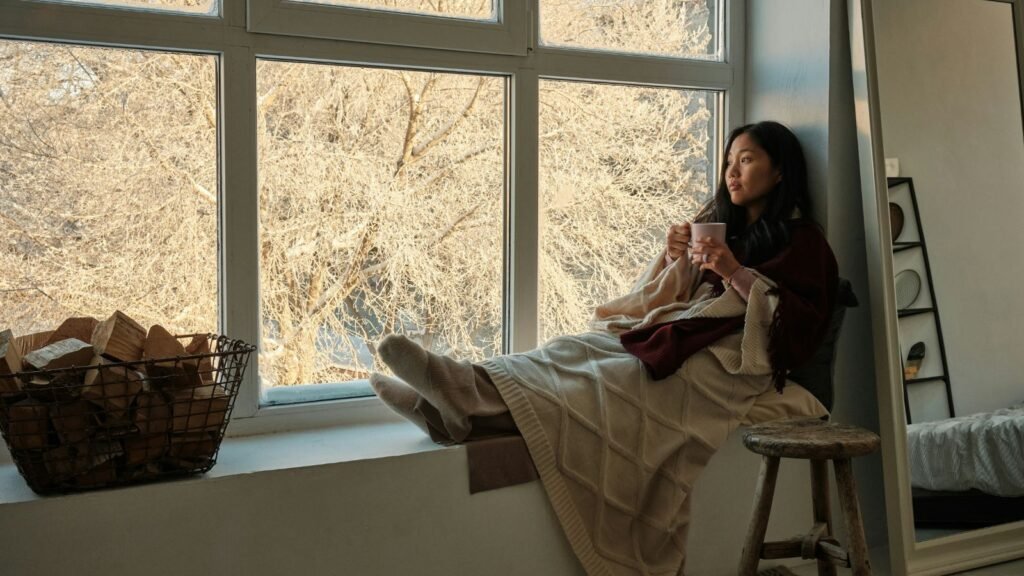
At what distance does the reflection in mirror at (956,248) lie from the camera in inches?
96.5

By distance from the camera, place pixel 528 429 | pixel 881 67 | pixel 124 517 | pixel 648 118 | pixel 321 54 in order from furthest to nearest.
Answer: pixel 648 118 < pixel 881 67 < pixel 321 54 < pixel 528 429 < pixel 124 517

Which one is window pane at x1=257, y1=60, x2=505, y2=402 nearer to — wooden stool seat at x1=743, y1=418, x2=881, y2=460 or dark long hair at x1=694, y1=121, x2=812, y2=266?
dark long hair at x1=694, y1=121, x2=812, y2=266

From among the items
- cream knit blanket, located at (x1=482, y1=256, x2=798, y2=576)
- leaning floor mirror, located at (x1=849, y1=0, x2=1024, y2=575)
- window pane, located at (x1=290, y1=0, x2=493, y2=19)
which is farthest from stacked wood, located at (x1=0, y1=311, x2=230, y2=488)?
leaning floor mirror, located at (x1=849, y1=0, x2=1024, y2=575)

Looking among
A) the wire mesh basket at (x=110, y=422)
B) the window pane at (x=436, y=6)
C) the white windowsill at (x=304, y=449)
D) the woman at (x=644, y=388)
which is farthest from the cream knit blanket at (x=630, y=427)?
the window pane at (x=436, y=6)

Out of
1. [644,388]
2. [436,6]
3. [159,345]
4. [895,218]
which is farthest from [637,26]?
[159,345]

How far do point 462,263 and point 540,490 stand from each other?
0.66 m

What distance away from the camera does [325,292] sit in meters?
2.31

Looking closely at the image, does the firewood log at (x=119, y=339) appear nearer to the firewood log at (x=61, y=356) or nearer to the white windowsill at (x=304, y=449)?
the firewood log at (x=61, y=356)

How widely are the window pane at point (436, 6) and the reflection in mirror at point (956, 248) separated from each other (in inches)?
39.6

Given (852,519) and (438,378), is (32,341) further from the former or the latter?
(852,519)

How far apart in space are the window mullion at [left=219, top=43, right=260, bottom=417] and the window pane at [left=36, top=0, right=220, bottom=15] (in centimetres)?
11

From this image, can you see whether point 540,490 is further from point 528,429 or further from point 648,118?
point 648,118

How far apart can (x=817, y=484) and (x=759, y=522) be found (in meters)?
0.17

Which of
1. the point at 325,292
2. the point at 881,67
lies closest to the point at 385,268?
the point at 325,292
